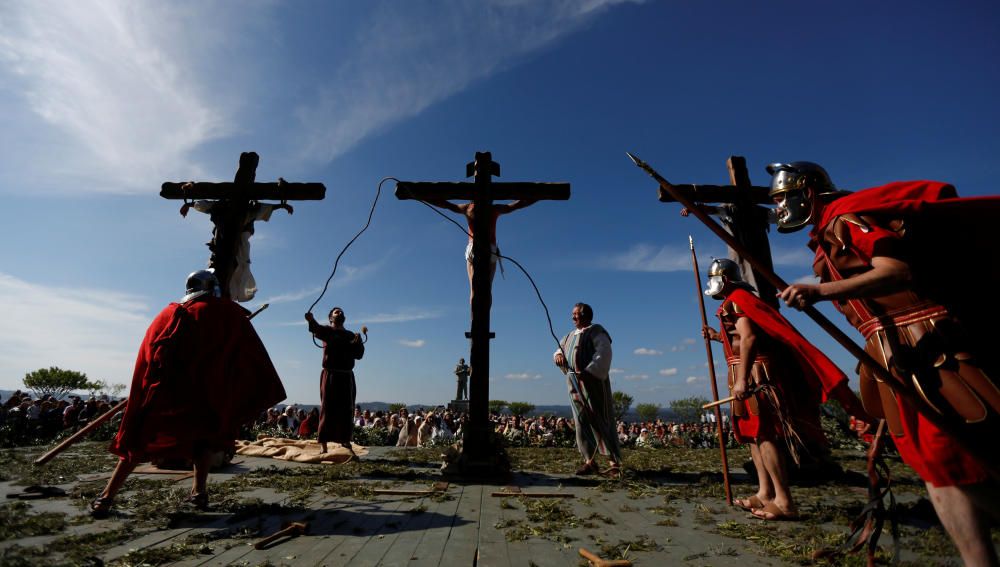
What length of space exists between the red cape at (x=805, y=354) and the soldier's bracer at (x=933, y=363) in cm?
146

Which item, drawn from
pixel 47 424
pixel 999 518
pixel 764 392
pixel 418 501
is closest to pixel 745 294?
pixel 764 392

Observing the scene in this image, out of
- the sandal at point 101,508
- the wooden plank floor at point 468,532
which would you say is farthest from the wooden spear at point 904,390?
the sandal at point 101,508

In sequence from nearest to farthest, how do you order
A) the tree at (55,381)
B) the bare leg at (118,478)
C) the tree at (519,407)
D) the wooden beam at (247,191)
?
the bare leg at (118,478)
the wooden beam at (247,191)
the tree at (55,381)
the tree at (519,407)

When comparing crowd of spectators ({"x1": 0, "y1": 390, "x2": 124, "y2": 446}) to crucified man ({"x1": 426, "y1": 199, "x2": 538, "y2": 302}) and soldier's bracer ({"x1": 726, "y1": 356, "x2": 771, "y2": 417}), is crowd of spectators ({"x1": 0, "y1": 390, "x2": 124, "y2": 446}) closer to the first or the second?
crucified man ({"x1": 426, "y1": 199, "x2": 538, "y2": 302})

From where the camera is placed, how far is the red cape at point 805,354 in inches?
129

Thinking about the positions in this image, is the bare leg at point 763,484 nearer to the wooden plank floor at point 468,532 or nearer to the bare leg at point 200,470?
the wooden plank floor at point 468,532

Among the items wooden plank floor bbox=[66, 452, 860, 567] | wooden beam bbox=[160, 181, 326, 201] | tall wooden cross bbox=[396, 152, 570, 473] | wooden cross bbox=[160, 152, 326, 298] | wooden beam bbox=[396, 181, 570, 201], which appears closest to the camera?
wooden plank floor bbox=[66, 452, 860, 567]

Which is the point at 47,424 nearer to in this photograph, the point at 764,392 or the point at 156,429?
the point at 156,429

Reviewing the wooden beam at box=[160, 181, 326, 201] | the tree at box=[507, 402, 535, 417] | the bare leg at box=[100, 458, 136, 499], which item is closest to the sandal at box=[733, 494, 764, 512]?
the bare leg at box=[100, 458, 136, 499]

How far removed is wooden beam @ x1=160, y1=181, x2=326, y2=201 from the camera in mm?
6789

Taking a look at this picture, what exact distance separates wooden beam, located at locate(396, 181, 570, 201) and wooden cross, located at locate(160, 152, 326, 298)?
67.4 inches

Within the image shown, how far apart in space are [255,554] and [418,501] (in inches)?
68.8

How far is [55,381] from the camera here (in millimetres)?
50094

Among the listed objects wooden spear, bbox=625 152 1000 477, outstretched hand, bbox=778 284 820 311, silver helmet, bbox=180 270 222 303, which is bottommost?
wooden spear, bbox=625 152 1000 477
